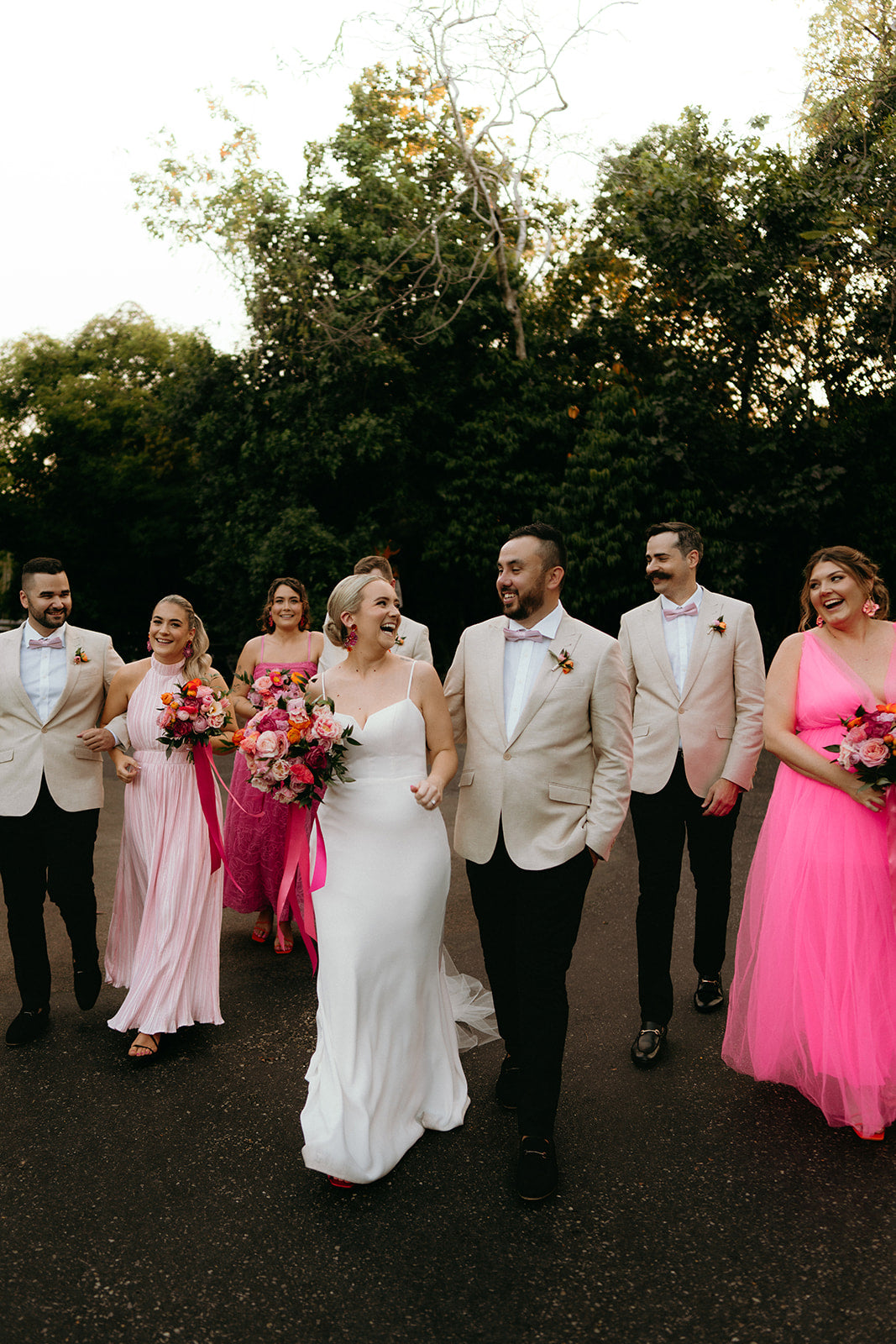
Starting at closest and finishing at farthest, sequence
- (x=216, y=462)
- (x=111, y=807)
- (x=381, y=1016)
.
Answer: (x=381, y=1016)
(x=111, y=807)
(x=216, y=462)

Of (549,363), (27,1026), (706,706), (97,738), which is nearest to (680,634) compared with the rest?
(706,706)

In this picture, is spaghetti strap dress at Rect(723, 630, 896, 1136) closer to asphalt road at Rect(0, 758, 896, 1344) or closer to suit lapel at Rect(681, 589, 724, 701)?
asphalt road at Rect(0, 758, 896, 1344)

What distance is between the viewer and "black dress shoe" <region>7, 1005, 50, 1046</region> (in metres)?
4.86

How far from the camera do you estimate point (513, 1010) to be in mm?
4145

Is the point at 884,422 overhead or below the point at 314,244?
below

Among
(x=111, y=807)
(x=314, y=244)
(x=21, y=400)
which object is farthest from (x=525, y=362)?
(x=21, y=400)

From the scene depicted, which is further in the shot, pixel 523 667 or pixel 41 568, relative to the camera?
pixel 41 568

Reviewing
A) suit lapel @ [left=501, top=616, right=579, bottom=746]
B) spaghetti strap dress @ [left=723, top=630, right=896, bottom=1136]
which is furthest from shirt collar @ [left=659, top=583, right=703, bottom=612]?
suit lapel @ [left=501, top=616, right=579, bottom=746]

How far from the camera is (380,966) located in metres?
3.69

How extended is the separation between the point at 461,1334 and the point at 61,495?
25981 millimetres

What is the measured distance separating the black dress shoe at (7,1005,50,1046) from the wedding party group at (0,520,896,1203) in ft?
0.05

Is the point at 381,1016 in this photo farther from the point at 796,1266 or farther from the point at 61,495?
the point at 61,495

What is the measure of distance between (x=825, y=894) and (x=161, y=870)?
3139mm

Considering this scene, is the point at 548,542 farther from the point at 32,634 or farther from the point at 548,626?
the point at 32,634
